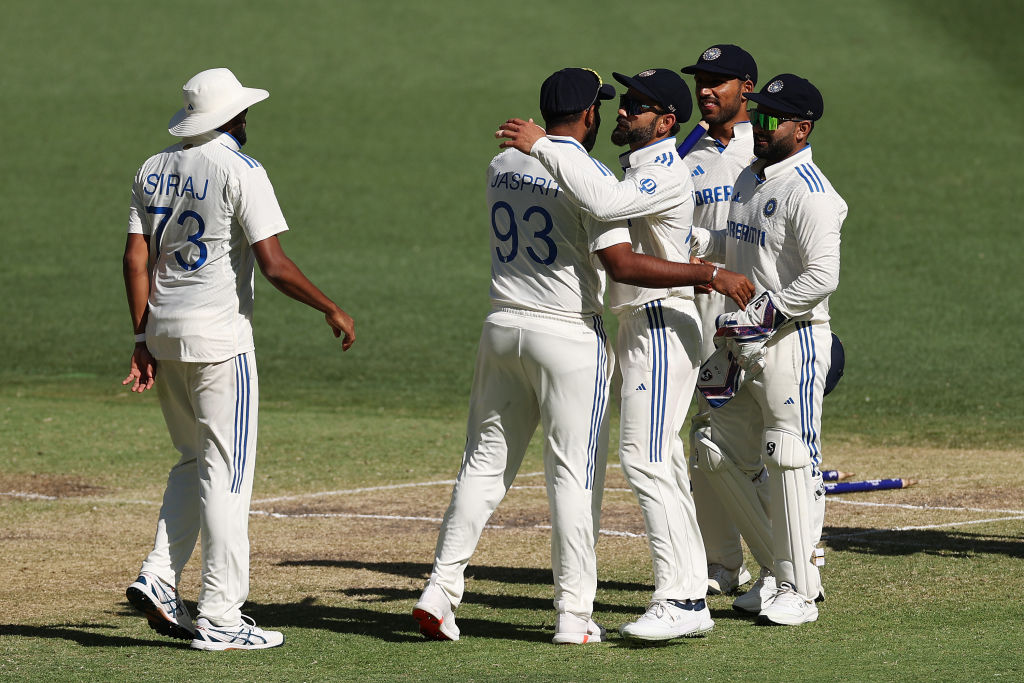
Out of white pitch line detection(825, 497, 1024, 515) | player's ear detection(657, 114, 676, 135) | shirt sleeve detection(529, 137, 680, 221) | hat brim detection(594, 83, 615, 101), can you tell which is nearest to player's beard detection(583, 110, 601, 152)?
hat brim detection(594, 83, 615, 101)

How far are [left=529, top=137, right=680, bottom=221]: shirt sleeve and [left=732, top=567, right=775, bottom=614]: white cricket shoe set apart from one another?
6.69 feet

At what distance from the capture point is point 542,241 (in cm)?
625

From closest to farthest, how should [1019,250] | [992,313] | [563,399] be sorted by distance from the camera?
[563,399] → [992,313] → [1019,250]

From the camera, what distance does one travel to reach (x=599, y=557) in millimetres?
8203

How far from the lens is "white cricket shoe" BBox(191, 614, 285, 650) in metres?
6.21

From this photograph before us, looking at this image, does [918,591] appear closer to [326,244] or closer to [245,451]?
[245,451]

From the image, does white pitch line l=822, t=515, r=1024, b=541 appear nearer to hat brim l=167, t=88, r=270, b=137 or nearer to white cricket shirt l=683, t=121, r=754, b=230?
white cricket shirt l=683, t=121, r=754, b=230

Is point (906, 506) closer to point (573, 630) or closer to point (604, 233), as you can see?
point (573, 630)

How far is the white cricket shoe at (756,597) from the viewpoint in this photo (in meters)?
7.03

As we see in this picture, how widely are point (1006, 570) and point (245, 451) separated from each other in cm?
385

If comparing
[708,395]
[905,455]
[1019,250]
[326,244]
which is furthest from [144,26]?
[708,395]

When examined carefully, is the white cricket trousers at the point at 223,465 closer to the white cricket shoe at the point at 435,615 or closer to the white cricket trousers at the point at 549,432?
the white cricket shoe at the point at 435,615

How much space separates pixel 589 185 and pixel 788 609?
2.11 meters

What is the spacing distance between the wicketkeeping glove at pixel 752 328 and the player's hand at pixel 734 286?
10cm
